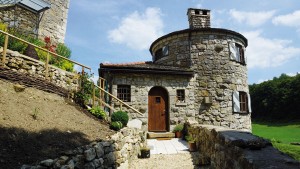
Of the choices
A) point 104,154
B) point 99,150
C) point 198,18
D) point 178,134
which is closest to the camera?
point 99,150

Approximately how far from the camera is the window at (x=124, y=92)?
425 inches

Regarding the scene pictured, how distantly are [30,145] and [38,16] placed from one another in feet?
49.8

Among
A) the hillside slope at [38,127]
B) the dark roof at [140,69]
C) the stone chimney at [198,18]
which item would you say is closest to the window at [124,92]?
the dark roof at [140,69]

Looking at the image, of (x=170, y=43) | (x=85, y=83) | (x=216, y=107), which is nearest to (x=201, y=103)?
(x=216, y=107)

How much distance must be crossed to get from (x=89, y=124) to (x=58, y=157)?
2674 mm

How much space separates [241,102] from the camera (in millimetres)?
12633

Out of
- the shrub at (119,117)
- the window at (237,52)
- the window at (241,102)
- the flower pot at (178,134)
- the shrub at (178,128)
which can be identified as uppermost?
the window at (237,52)

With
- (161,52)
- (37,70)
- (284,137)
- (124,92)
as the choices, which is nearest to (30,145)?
(37,70)

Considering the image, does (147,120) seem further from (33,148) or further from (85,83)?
(33,148)

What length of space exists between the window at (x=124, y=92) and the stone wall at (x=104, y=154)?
2733 mm

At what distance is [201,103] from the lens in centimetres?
1180

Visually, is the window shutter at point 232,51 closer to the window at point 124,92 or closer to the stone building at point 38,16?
the window at point 124,92

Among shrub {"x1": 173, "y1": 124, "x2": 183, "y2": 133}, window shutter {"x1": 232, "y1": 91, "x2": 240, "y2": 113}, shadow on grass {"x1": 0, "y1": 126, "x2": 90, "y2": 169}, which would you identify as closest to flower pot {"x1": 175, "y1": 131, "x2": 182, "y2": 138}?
shrub {"x1": 173, "y1": 124, "x2": 183, "y2": 133}

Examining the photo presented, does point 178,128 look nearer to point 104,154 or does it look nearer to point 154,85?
point 154,85
